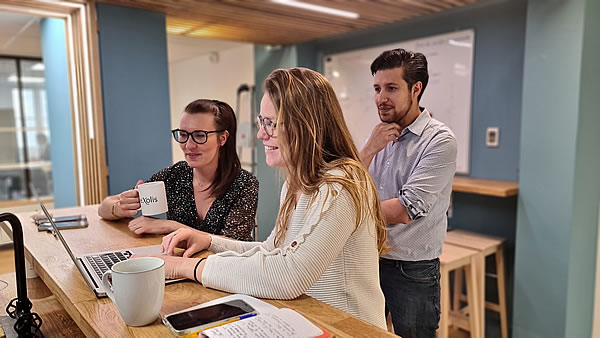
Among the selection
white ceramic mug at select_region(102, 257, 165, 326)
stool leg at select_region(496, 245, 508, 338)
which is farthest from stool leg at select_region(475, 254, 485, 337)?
white ceramic mug at select_region(102, 257, 165, 326)

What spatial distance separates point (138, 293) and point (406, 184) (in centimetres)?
100

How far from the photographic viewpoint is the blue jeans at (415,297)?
153cm

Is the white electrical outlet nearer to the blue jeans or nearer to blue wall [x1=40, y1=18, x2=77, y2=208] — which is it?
the blue jeans

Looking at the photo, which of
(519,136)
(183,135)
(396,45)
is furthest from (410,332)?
(396,45)

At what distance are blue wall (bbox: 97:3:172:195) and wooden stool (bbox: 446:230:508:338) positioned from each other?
6.46 ft

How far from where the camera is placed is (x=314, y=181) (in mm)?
890

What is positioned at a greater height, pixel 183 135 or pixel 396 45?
pixel 396 45

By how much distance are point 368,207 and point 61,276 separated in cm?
68

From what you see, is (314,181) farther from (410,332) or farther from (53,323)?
(410,332)

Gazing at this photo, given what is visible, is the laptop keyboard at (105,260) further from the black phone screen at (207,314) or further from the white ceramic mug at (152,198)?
the black phone screen at (207,314)

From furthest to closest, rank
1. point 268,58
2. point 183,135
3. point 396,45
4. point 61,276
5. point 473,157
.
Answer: point 268,58 → point 396,45 → point 473,157 → point 183,135 → point 61,276

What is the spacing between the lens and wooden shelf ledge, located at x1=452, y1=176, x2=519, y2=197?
254 centimetres

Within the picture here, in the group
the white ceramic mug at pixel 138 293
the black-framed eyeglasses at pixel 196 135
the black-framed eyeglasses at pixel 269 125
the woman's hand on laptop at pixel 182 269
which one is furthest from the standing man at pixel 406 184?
the white ceramic mug at pixel 138 293

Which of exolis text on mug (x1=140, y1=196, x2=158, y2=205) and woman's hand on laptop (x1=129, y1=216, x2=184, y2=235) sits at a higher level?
exolis text on mug (x1=140, y1=196, x2=158, y2=205)
